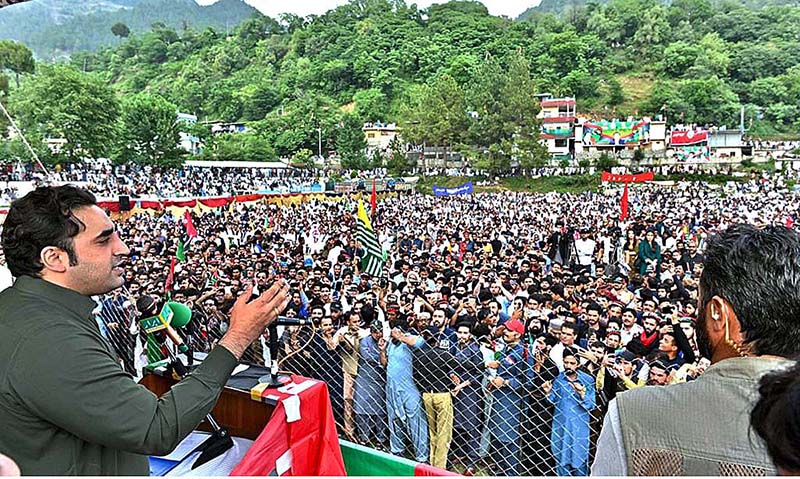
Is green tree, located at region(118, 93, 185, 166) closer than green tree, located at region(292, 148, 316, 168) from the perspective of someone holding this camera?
Yes

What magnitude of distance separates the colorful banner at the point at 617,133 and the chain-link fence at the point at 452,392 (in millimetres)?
32115

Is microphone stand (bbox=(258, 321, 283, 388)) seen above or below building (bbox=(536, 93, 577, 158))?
below

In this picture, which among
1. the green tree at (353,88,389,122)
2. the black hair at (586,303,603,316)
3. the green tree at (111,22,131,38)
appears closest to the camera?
the black hair at (586,303,603,316)

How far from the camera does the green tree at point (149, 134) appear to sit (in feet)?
87.0

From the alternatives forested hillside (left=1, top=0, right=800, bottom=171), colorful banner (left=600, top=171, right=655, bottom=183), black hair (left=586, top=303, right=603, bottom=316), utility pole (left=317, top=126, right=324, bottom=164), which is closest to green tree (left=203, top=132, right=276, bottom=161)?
forested hillside (left=1, top=0, right=800, bottom=171)

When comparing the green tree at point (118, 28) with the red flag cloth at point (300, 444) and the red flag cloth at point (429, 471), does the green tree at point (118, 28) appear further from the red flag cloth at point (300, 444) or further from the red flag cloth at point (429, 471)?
the red flag cloth at point (429, 471)

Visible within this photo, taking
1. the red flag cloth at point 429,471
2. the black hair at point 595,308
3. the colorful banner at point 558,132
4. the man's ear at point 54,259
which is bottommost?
the black hair at point 595,308

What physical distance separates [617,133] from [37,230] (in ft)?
114

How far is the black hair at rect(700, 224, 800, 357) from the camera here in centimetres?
74

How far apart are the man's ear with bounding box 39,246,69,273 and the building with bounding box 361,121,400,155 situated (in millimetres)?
30485

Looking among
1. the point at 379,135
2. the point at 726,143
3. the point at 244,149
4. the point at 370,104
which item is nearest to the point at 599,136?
the point at 726,143

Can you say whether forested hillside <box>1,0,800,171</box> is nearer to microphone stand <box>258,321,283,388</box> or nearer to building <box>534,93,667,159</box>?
building <box>534,93,667,159</box>

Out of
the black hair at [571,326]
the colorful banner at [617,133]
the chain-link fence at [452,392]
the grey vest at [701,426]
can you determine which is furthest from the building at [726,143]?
the grey vest at [701,426]

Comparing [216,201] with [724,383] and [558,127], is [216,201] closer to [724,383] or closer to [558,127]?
[724,383]
